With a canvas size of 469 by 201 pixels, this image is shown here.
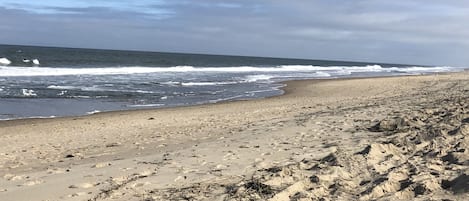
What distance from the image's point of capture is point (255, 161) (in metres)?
5.89

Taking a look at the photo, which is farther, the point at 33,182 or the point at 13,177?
the point at 13,177

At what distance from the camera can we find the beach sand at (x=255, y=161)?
14.7 ft

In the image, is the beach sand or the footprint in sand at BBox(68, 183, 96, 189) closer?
the beach sand

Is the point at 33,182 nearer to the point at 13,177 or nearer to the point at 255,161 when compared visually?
the point at 13,177

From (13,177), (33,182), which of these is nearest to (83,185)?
(33,182)

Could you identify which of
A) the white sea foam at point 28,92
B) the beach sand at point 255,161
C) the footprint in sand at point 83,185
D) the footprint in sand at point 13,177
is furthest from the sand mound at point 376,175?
the white sea foam at point 28,92

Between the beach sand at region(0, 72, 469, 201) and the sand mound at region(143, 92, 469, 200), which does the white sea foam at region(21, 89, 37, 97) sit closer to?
the beach sand at region(0, 72, 469, 201)

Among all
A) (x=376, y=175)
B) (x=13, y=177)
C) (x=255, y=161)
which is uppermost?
(x=376, y=175)

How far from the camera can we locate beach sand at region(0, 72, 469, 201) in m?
4.47

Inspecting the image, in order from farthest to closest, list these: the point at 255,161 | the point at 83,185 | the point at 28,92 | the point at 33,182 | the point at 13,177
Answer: the point at 28,92
the point at 255,161
the point at 13,177
the point at 33,182
the point at 83,185

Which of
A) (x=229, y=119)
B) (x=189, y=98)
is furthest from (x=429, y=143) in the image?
(x=189, y=98)

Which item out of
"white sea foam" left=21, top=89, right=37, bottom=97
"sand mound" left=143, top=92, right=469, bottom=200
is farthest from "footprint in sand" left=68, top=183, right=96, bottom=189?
"white sea foam" left=21, top=89, right=37, bottom=97

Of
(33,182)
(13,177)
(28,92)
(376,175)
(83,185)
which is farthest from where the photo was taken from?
(28,92)

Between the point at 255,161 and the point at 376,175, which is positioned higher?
the point at 376,175
